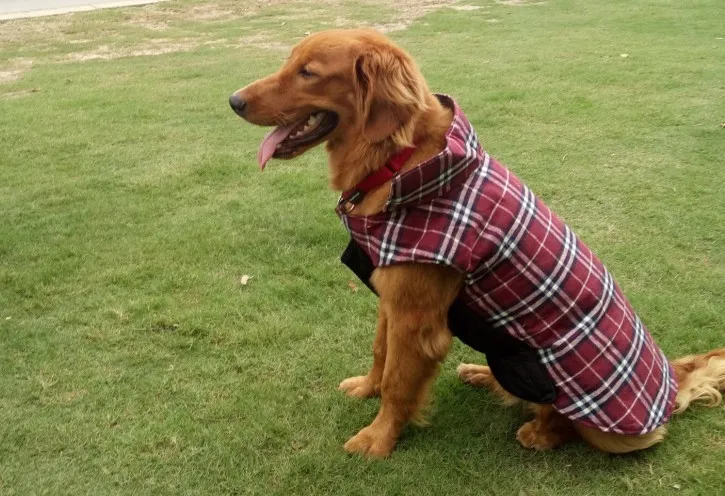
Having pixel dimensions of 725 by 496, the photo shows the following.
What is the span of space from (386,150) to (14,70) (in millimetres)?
10239

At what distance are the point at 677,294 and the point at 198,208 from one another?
12.2ft

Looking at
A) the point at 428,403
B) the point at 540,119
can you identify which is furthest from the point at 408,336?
the point at 540,119

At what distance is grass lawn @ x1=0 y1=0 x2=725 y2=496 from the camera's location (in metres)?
3.07

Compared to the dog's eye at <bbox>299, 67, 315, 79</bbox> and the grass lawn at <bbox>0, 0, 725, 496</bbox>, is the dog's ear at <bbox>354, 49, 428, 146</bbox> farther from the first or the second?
the grass lawn at <bbox>0, 0, 725, 496</bbox>

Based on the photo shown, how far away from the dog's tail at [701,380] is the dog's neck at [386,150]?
5.41 ft

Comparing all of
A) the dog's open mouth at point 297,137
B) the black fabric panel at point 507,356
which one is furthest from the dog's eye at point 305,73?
the black fabric panel at point 507,356

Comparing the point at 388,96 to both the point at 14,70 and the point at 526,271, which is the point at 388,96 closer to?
the point at 526,271

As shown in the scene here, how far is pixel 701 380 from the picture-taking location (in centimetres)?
322

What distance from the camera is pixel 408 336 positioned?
288 centimetres

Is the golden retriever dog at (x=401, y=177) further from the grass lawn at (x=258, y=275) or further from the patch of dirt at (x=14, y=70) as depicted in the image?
the patch of dirt at (x=14, y=70)

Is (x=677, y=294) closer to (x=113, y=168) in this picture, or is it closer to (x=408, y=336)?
(x=408, y=336)

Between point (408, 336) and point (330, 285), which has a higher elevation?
point (408, 336)

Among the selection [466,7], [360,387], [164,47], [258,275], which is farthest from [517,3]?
[360,387]

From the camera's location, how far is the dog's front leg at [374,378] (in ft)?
11.0
